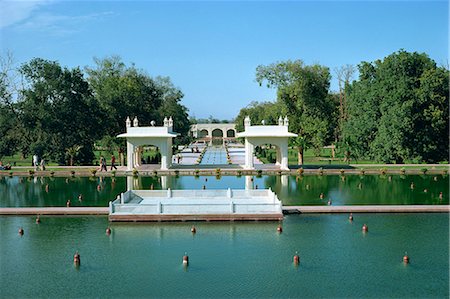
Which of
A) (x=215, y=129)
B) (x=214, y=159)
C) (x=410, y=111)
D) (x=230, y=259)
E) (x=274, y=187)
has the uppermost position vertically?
(x=215, y=129)

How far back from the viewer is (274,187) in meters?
31.0

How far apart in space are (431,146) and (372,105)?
7210 mm

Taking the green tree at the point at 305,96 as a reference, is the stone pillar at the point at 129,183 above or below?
below

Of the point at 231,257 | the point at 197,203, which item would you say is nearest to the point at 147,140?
the point at 197,203

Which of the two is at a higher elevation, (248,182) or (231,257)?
(248,182)

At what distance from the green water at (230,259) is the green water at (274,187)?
15.1ft

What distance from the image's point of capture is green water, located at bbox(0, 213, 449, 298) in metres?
13.2

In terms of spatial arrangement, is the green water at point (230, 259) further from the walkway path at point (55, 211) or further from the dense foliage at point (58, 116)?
the dense foliage at point (58, 116)

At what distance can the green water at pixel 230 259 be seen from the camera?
43.3ft

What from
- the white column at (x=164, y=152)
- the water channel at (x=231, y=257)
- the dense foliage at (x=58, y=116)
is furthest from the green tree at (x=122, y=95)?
the water channel at (x=231, y=257)

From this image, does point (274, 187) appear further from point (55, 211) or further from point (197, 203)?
point (55, 211)

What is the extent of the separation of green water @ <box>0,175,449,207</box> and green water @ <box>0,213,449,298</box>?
182 inches

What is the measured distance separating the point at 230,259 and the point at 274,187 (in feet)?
51.3

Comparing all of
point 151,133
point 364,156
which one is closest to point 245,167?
point 151,133
